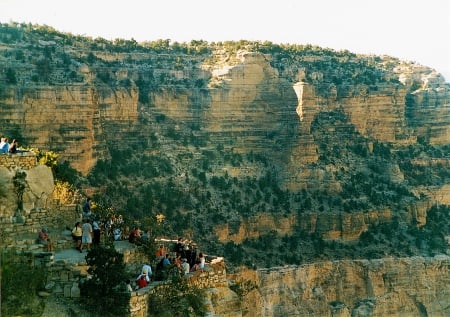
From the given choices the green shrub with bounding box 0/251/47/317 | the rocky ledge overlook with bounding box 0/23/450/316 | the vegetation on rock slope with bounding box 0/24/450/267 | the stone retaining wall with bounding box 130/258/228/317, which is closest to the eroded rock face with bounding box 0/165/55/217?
the green shrub with bounding box 0/251/47/317

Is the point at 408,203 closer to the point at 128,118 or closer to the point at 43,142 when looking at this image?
the point at 128,118

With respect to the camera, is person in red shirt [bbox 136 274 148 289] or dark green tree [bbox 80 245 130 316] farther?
person in red shirt [bbox 136 274 148 289]

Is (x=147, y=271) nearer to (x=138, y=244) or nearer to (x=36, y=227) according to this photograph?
(x=138, y=244)

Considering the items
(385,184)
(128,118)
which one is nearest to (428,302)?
(385,184)

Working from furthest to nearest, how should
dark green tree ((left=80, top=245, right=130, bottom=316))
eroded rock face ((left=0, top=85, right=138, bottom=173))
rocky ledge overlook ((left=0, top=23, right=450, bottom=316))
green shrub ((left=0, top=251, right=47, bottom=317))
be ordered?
rocky ledge overlook ((left=0, top=23, right=450, bottom=316)) → eroded rock face ((left=0, top=85, right=138, bottom=173)) → dark green tree ((left=80, top=245, right=130, bottom=316)) → green shrub ((left=0, top=251, right=47, bottom=317))

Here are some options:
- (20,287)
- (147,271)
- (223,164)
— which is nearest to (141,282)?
(147,271)

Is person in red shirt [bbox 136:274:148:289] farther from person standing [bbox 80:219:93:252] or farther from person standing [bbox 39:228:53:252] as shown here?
person standing [bbox 39:228:53:252]

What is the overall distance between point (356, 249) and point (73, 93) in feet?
51.6

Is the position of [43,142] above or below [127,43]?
below

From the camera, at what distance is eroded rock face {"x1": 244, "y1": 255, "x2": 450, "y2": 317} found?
37.2 meters

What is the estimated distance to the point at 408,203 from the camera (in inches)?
1777

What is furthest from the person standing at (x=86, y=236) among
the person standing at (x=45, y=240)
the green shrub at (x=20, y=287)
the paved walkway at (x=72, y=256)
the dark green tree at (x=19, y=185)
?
the green shrub at (x=20, y=287)

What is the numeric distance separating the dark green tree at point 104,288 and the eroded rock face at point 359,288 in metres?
22.6

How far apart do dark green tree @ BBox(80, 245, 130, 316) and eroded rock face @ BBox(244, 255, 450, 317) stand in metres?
22.6
